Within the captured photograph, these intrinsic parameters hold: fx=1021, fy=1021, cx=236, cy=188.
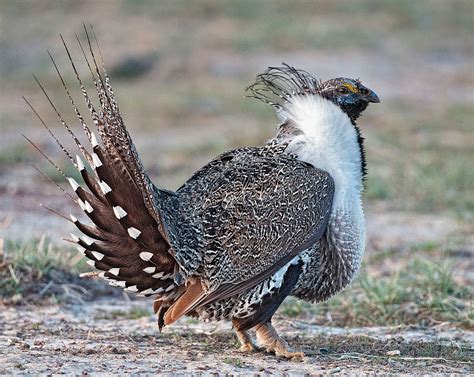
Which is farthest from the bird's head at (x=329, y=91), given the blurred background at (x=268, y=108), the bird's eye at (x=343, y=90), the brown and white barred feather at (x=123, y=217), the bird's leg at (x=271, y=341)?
the blurred background at (x=268, y=108)

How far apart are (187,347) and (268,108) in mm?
2791

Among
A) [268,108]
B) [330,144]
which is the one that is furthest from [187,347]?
[268,108]

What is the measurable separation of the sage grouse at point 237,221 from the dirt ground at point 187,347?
0.21 m

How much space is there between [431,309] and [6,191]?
491 cm

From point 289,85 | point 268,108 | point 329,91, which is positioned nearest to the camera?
point 329,91

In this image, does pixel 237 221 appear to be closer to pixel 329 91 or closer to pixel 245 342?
pixel 245 342

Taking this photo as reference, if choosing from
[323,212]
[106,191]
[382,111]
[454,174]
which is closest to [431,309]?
[323,212]

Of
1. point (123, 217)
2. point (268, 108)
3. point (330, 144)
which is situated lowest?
point (123, 217)

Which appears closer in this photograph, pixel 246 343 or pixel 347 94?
pixel 246 343

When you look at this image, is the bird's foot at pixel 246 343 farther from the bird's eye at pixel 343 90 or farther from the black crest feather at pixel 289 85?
the bird's eye at pixel 343 90

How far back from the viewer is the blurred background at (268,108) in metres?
8.32

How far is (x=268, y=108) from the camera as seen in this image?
7.59 m

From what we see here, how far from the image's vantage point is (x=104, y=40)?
19859 mm

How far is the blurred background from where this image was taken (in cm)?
832
